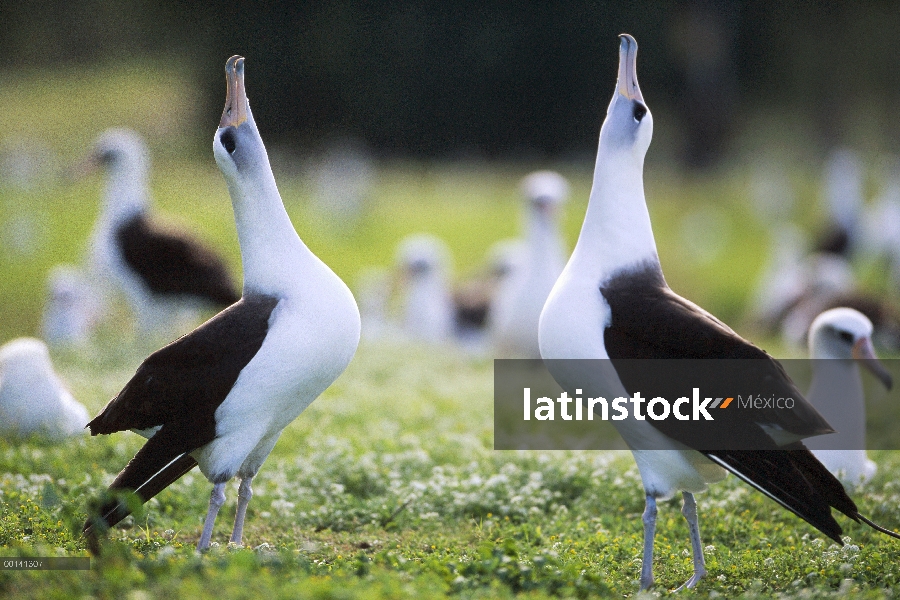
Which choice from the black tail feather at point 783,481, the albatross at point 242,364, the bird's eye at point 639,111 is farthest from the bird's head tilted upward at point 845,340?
the albatross at point 242,364

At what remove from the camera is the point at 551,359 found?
210 inches

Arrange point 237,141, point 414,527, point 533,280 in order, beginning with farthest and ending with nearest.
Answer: point 533,280 < point 414,527 < point 237,141

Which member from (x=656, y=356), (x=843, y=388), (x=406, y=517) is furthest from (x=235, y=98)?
(x=843, y=388)

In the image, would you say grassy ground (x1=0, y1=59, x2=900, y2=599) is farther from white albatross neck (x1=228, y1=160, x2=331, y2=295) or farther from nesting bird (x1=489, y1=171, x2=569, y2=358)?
white albatross neck (x1=228, y1=160, x2=331, y2=295)

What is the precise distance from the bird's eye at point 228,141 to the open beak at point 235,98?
48mm

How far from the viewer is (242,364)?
5133 mm

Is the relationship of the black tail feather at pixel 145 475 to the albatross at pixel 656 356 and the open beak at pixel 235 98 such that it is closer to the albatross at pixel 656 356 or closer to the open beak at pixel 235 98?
the open beak at pixel 235 98

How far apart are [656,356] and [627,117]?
1.45 m

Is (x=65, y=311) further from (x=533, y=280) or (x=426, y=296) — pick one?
(x=533, y=280)

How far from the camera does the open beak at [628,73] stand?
18.8ft

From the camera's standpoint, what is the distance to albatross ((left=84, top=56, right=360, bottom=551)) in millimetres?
5125

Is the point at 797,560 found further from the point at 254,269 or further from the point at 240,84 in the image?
the point at 240,84

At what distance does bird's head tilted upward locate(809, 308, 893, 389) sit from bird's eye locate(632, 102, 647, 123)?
121 inches

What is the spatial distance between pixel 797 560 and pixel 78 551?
3.97m
